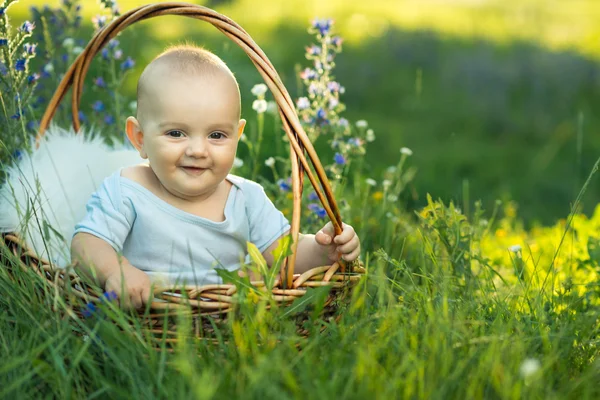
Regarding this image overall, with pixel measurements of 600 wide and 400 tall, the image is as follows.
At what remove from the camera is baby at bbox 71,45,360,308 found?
2195mm

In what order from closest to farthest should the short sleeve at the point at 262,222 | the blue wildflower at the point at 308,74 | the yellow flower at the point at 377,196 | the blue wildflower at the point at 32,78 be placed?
the short sleeve at the point at 262,222 < the blue wildflower at the point at 32,78 < the blue wildflower at the point at 308,74 < the yellow flower at the point at 377,196

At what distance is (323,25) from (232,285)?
4.32 ft

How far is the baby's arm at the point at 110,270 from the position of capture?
6.38 ft

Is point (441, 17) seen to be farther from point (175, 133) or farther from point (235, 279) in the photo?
point (235, 279)

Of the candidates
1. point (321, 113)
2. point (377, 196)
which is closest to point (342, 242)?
point (321, 113)

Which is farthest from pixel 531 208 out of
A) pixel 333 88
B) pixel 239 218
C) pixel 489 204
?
pixel 239 218

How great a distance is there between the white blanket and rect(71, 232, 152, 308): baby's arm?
17cm

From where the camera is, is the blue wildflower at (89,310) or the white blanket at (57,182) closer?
the blue wildflower at (89,310)

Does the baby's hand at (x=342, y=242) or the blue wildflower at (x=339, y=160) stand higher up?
the blue wildflower at (x=339, y=160)

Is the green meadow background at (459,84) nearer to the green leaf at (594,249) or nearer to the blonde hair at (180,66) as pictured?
the green leaf at (594,249)

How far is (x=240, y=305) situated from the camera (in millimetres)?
1886

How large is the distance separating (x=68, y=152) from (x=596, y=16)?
829cm

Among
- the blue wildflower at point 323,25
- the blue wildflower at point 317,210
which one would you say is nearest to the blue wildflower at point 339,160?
the blue wildflower at point 317,210

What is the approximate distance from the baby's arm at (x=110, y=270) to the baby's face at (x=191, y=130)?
0.31 meters
